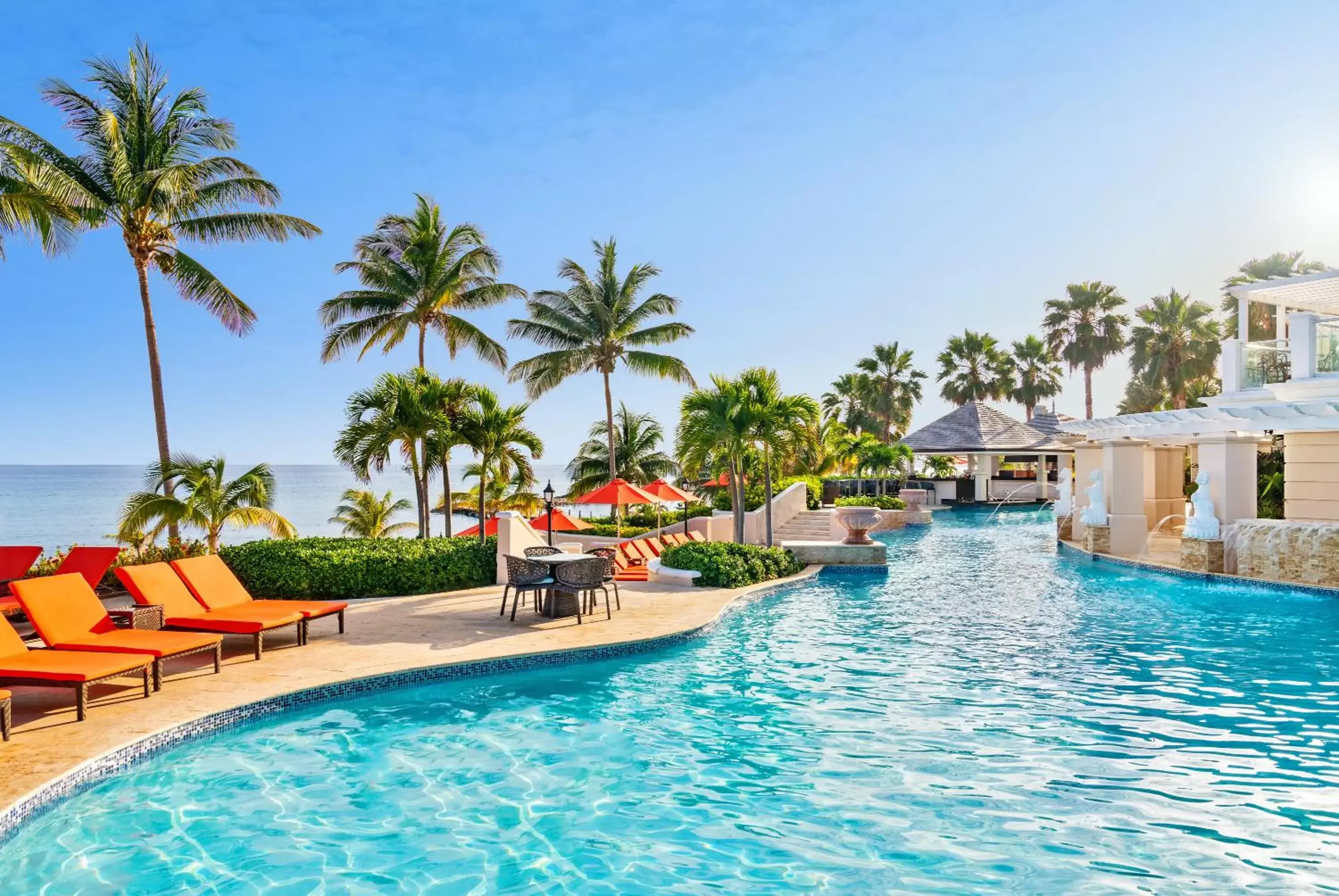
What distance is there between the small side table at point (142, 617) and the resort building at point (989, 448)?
117 ft

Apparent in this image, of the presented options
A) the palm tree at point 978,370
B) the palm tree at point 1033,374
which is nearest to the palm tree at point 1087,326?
the palm tree at point 1033,374

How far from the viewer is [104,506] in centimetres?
8956

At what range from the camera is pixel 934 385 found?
49.3 metres

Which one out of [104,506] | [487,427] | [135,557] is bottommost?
[104,506]

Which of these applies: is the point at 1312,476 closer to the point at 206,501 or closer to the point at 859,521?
the point at 859,521

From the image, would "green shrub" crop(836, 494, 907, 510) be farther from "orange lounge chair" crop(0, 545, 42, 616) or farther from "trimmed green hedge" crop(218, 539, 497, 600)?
"orange lounge chair" crop(0, 545, 42, 616)

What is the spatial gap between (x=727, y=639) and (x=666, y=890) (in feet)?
20.9

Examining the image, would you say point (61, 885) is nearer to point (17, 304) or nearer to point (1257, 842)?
point (1257, 842)

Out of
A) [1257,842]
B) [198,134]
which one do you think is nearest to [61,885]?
[1257,842]

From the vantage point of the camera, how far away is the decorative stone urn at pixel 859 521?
59.4 ft

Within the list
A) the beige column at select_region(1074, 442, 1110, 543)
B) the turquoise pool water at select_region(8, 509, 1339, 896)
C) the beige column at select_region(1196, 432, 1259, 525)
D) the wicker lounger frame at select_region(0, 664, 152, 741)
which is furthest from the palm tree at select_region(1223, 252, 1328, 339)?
the wicker lounger frame at select_region(0, 664, 152, 741)

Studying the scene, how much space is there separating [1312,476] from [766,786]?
56.6 feet

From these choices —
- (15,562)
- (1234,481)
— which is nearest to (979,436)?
(1234,481)

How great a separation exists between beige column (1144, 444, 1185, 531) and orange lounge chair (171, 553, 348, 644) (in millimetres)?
25034
